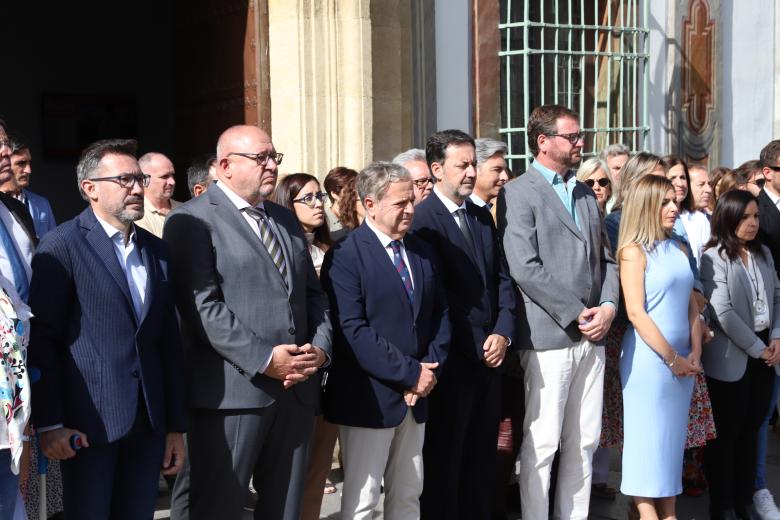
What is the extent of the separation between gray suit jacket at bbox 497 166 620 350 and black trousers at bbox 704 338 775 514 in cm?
100

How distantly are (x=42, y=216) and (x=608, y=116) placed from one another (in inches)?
197

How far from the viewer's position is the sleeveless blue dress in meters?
5.32

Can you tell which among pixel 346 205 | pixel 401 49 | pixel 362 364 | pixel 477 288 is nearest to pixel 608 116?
pixel 401 49

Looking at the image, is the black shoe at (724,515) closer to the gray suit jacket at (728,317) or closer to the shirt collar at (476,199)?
the gray suit jacket at (728,317)

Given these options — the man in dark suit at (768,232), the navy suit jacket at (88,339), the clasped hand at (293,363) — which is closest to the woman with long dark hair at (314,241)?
the clasped hand at (293,363)

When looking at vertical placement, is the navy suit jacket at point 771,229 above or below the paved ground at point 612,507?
above

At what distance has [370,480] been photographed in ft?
15.1

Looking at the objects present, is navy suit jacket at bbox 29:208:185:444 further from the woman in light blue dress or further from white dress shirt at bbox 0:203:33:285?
the woman in light blue dress

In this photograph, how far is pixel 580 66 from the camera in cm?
901

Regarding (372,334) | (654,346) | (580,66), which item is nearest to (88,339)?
(372,334)

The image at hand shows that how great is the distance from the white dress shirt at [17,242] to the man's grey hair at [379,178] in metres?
1.37

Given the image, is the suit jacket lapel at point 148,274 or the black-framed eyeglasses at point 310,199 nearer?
the suit jacket lapel at point 148,274

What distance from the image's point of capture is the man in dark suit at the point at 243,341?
165 inches

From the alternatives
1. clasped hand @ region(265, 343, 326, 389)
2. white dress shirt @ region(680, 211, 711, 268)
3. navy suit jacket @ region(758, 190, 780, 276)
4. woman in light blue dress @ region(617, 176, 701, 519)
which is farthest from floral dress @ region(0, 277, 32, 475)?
navy suit jacket @ region(758, 190, 780, 276)
